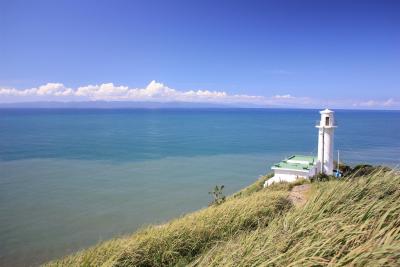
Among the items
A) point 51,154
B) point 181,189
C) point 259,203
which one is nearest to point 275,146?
point 181,189

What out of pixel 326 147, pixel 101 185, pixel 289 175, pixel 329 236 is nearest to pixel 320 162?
pixel 326 147

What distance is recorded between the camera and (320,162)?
88.6 feet

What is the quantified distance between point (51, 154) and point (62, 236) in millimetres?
36893

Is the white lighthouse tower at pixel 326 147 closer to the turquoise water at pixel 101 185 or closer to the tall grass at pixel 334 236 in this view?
the turquoise water at pixel 101 185

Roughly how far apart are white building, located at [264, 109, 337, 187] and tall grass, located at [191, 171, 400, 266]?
20.7 meters

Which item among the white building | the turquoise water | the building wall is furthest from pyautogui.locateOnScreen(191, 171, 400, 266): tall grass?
the white building

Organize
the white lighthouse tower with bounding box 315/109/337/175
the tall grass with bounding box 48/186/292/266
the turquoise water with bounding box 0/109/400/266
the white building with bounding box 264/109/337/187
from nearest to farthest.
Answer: the tall grass with bounding box 48/186/292/266, the turquoise water with bounding box 0/109/400/266, the white building with bounding box 264/109/337/187, the white lighthouse tower with bounding box 315/109/337/175

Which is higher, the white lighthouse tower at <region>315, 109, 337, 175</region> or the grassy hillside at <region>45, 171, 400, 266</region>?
the grassy hillside at <region>45, 171, 400, 266</region>

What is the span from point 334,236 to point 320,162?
2582 centimetres

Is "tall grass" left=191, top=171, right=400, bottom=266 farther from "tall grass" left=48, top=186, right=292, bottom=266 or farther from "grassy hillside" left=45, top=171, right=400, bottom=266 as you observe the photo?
"tall grass" left=48, top=186, right=292, bottom=266

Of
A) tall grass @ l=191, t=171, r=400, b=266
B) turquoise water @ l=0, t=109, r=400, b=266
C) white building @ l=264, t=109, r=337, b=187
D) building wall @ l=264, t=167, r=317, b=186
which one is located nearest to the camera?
tall grass @ l=191, t=171, r=400, b=266

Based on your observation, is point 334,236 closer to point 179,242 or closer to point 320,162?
point 179,242

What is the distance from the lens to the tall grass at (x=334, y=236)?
8.70 ft

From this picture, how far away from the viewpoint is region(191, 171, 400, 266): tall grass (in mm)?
2653
